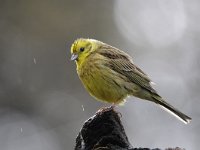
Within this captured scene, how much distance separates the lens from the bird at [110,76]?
7672 millimetres

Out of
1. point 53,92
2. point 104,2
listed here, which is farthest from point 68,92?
point 104,2

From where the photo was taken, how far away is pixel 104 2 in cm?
1641

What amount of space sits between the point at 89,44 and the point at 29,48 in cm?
718

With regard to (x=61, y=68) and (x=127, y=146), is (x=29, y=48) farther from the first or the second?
(x=127, y=146)

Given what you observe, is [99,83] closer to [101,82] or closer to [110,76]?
[101,82]

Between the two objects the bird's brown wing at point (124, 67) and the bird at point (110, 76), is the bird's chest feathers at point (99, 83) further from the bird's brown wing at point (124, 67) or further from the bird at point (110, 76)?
the bird's brown wing at point (124, 67)

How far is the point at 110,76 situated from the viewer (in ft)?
25.9

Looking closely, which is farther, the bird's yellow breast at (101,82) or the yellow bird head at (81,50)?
the yellow bird head at (81,50)

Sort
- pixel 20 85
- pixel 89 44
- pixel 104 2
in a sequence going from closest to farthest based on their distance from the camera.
Answer: pixel 89 44 → pixel 20 85 → pixel 104 2

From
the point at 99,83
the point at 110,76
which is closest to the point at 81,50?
the point at 110,76

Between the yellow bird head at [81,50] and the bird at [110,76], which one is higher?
the yellow bird head at [81,50]

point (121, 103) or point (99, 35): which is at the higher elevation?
point (99, 35)

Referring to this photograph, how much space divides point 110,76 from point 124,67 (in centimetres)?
37

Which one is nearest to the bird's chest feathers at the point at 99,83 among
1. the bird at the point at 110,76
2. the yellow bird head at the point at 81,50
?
the bird at the point at 110,76
